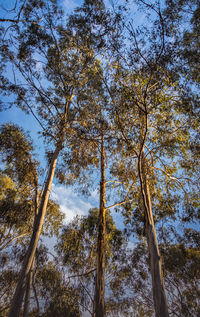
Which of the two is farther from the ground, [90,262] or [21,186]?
[21,186]

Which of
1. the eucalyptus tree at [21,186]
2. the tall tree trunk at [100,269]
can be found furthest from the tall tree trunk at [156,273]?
the eucalyptus tree at [21,186]

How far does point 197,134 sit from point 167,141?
0.74 m

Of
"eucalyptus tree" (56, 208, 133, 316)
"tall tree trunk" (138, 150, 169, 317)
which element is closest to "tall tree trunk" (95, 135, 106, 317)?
"tall tree trunk" (138, 150, 169, 317)

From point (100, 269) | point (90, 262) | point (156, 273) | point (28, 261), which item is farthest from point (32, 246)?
point (90, 262)

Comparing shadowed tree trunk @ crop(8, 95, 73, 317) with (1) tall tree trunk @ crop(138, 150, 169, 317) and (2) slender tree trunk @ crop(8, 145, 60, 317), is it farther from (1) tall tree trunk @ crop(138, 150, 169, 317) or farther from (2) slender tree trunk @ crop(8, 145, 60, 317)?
(1) tall tree trunk @ crop(138, 150, 169, 317)

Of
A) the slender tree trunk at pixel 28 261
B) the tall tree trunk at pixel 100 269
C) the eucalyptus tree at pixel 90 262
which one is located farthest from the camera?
the eucalyptus tree at pixel 90 262

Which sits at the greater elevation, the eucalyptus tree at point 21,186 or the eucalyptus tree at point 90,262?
the eucalyptus tree at point 21,186

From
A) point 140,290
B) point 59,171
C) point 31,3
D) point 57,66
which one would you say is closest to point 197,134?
point 59,171

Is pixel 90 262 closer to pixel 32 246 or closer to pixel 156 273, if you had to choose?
pixel 32 246

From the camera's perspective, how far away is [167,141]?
4.83m

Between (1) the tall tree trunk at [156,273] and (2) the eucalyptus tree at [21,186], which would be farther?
(2) the eucalyptus tree at [21,186]

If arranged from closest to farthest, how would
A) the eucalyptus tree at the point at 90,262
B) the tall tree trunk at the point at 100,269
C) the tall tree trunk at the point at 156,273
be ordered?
the tall tree trunk at the point at 156,273 < the tall tree trunk at the point at 100,269 < the eucalyptus tree at the point at 90,262

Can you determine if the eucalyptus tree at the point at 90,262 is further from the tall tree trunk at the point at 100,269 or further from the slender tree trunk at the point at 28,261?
the slender tree trunk at the point at 28,261

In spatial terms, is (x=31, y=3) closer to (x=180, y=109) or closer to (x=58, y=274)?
(x=180, y=109)
